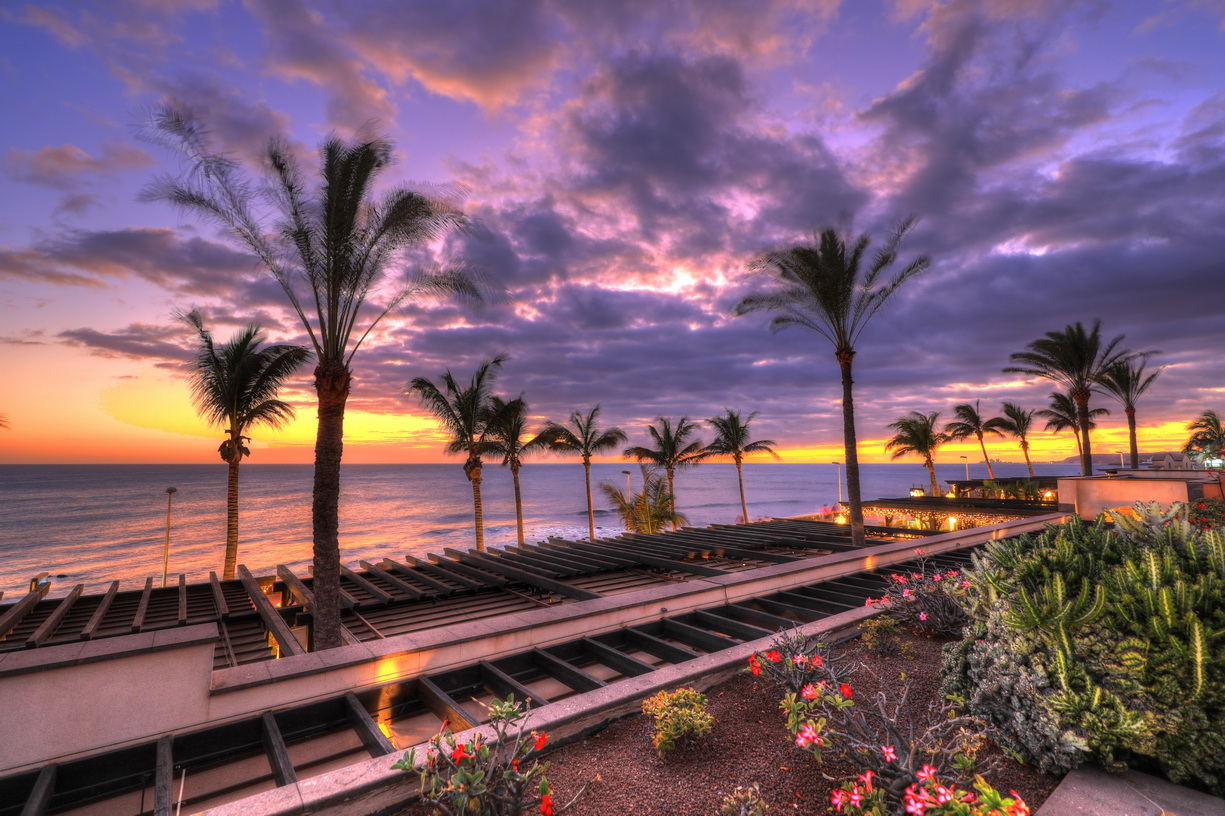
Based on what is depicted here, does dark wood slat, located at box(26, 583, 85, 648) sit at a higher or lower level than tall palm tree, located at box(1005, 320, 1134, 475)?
lower

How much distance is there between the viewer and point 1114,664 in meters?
3.64

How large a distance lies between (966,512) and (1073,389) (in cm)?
1330

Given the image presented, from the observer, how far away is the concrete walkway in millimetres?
3197

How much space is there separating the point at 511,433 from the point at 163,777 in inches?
833

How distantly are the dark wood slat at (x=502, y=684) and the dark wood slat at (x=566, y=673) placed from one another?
431mm

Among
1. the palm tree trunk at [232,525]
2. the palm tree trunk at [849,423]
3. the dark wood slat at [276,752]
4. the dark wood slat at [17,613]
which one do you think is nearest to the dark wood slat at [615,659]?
the dark wood slat at [276,752]

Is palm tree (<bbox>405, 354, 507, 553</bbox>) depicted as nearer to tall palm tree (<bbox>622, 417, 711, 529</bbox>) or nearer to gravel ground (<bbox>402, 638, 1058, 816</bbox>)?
tall palm tree (<bbox>622, 417, 711, 529</bbox>)

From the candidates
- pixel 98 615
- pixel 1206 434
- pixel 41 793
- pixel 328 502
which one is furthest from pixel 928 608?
pixel 1206 434

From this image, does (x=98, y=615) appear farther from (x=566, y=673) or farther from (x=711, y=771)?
(x=711, y=771)

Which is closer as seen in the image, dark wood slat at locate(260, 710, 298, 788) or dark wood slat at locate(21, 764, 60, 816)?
dark wood slat at locate(21, 764, 60, 816)

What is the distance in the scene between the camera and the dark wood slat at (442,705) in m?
4.93

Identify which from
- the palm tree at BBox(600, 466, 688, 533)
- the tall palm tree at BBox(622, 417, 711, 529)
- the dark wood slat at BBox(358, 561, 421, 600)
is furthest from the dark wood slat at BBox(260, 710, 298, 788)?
the tall palm tree at BBox(622, 417, 711, 529)

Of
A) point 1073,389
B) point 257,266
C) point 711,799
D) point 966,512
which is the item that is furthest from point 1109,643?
point 1073,389

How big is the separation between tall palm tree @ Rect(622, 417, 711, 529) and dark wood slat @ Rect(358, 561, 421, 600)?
74.2 feet
